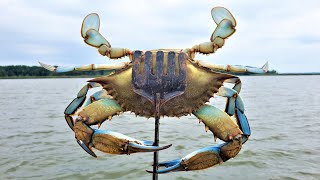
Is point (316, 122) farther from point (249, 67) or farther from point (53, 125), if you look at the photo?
point (249, 67)

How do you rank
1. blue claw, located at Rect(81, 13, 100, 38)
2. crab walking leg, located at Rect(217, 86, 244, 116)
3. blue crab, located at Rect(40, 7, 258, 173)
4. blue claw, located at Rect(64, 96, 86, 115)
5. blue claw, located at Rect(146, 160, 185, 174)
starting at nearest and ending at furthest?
blue crab, located at Rect(40, 7, 258, 173) < blue claw, located at Rect(146, 160, 185, 174) < blue claw, located at Rect(81, 13, 100, 38) < crab walking leg, located at Rect(217, 86, 244, 116) < blue claw, located at Rect(64, 96, 86, 115)

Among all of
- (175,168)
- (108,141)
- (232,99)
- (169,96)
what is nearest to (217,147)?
(175,168)

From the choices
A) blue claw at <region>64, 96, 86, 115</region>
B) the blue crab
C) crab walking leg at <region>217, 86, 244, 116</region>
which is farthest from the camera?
blue claw at <region>64, 96, 86, 115</region>

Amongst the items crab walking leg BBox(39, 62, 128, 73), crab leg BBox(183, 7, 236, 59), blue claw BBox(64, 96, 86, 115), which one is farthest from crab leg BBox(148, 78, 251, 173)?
blue claw BBox(64, 96, 86, 115)

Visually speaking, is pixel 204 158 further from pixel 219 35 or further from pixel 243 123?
pixel 219 35

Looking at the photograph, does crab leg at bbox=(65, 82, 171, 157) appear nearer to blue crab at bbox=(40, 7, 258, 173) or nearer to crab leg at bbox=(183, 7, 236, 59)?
blue crab at bbox=(40, 7, 258, 173)

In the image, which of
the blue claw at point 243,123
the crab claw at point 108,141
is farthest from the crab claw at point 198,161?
the blue claw at point 243,123

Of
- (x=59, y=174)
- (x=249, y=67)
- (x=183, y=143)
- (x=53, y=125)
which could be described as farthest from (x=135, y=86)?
(x=53, y=125)

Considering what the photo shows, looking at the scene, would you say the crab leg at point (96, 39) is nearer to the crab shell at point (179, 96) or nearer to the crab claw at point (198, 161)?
the crab shell at point (179, 96)

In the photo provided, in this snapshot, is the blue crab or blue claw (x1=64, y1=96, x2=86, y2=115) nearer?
the blue crab
